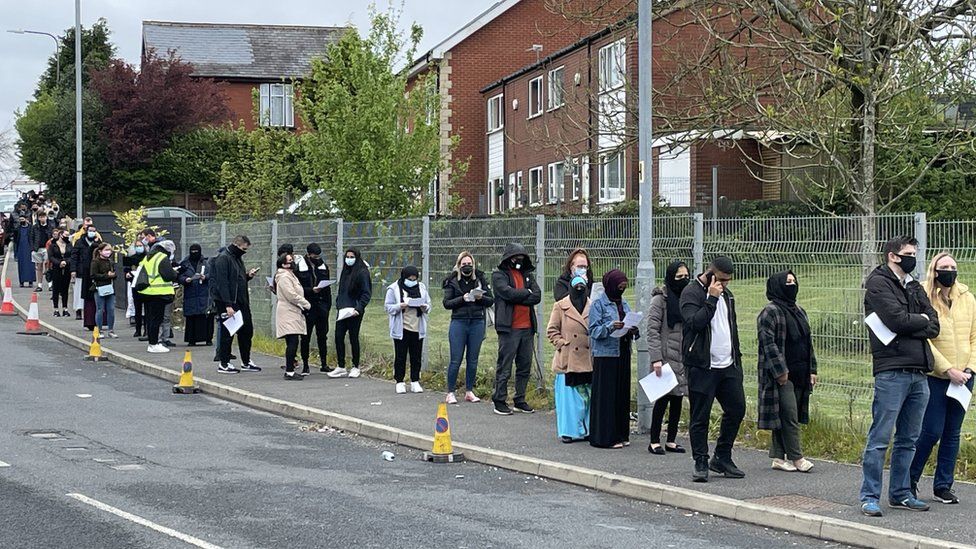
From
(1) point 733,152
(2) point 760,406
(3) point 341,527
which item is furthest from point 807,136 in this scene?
(1) point 733,152

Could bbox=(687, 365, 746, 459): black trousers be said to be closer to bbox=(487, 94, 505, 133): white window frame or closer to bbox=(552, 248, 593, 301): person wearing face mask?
bbox=(552, 248, 593, 301): person wearing face mask

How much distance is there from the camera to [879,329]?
8984 mm

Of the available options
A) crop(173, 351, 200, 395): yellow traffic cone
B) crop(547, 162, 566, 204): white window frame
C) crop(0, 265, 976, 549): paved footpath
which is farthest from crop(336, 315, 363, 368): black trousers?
crop(547, 162, 566, 204): white window frame

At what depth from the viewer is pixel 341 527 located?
8.81m

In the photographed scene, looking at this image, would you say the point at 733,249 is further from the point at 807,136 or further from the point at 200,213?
the point at 200,213

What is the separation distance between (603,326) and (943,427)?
3.65 metres

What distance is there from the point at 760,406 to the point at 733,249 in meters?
2.39

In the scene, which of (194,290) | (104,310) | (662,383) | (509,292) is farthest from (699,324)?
(104,310)

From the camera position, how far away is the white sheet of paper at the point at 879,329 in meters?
8.94

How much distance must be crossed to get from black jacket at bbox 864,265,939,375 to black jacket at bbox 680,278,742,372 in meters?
1.51

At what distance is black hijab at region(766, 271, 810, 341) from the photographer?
1062 cm

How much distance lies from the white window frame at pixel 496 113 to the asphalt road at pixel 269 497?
3350cm

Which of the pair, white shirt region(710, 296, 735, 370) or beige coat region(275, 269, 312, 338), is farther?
beige coat region(275, 269, 312, 338)

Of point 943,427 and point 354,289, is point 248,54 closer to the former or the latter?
point 354,289
